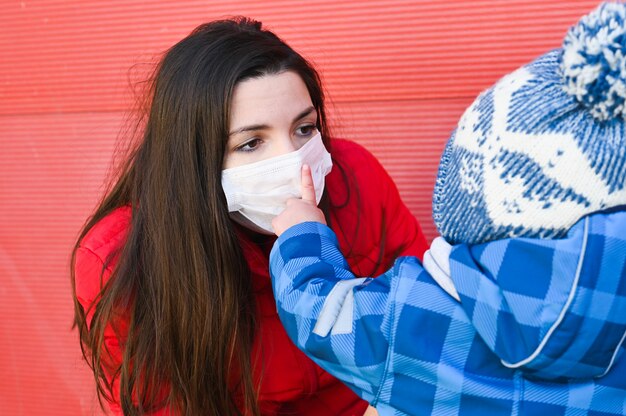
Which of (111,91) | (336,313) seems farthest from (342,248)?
(111,91)

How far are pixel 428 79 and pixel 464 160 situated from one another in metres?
1.06

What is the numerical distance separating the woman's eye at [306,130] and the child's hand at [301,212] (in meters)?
0.16

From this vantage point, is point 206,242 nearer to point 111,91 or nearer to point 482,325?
point 482,325

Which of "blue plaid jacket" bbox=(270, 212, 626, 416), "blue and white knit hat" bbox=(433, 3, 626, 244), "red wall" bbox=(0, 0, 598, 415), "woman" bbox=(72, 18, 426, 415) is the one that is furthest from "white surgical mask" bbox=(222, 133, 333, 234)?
"red wall" bbox=(0, 0, 598, 415)

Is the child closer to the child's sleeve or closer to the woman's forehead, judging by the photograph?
the child's sleeve

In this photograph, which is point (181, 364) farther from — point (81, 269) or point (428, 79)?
point (428, 79)

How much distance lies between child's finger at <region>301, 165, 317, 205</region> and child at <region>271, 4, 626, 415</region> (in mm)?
313

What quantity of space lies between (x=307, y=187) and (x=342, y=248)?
0.41 m

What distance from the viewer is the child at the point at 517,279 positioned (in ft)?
2.99

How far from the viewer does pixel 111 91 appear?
7.34ft

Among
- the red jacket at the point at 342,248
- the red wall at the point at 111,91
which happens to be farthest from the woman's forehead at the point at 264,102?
the red wall at the point at 111,91

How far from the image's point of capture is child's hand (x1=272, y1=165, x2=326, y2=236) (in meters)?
1.29

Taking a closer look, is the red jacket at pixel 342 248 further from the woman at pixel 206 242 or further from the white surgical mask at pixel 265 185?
the white surgical mask at pixel 265 185

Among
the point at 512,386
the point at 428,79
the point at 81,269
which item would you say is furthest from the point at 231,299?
the point at 428,79
